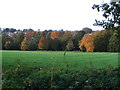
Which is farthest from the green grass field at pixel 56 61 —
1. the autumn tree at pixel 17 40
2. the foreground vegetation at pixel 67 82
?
the foreground vegetation at pixel 67 82

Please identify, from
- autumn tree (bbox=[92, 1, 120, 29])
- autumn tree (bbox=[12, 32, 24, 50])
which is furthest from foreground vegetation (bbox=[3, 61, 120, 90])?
autumn tree (bbox=[12, 32, 24, 50])

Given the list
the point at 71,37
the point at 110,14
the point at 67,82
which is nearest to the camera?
the point at 67,82

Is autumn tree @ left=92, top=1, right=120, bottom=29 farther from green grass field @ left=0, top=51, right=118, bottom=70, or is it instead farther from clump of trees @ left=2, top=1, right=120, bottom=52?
green grass field @ left=0, top=51, right=118, bottom=70

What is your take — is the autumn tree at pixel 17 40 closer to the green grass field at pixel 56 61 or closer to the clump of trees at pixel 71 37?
the clump of trees at pixel 71 37

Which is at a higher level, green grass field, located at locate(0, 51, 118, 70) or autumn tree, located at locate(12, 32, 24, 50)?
autumn tree, located at locate(12, 32, 24, 50)

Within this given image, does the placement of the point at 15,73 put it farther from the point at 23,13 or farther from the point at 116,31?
the point at 23,13

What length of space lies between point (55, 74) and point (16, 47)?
318 inches

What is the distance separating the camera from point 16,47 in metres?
13.3

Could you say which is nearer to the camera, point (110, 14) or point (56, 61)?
point (110, 14)

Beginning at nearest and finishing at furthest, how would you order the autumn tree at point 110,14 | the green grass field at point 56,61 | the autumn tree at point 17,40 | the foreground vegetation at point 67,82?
the foreground vegetation at point 67,82 → the autumn tree at point 110,14 → the green grass field at point 56,61 → the autumn tree at point 17,40

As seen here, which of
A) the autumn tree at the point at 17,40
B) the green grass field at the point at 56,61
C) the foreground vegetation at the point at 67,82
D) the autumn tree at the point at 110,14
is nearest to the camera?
the foreground vegetation at the point at 67,82

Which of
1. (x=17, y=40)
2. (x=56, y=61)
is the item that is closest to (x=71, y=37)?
(x=56, y=61)

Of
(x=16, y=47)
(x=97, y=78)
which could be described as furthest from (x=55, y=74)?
(x=16, y=47)

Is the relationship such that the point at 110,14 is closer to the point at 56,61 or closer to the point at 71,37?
the point at 56,61
